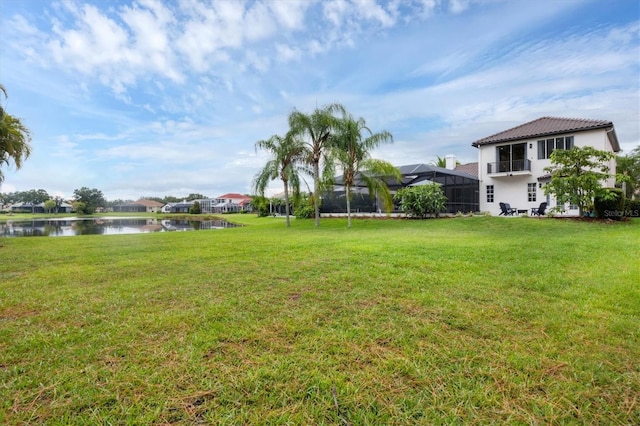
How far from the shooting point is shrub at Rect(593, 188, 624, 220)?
14.5m

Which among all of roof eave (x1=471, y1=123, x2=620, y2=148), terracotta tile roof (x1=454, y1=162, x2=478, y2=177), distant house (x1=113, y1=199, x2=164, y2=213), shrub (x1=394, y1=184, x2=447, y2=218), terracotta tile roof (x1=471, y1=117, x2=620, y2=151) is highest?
terracotta tile roof (x1=471, y1=117, x2=620, y2=151)

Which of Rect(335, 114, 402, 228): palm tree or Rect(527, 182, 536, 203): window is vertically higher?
Rect(335, 114, 402, 228): palm tree

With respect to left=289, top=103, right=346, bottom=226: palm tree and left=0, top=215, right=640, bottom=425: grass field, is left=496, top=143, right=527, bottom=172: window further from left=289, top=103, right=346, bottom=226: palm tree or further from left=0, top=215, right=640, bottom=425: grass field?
left=0, top=215, right=640, bottom=425: grass field

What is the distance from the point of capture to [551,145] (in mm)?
20312

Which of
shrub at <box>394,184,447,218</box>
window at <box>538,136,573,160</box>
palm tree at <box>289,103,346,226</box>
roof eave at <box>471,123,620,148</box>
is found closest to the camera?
palm tree at <box>289,103,346,226</box>

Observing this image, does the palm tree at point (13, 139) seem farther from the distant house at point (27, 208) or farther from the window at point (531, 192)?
the distant house at point (27, 208)

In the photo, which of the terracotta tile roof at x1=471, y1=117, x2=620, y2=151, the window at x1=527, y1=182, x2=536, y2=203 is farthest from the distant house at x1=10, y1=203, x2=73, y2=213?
the window at x1=527, y1=182, x2=536, y2=203

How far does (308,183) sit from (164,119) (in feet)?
28.8

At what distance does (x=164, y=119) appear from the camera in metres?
17.8

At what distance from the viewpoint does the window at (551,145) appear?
19720mm

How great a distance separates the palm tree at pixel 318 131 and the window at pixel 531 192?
1381 centimetres

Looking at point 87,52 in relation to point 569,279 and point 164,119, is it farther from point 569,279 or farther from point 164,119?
point 569,279

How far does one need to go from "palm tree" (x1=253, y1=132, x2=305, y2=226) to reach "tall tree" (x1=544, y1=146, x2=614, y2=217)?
12882 mm

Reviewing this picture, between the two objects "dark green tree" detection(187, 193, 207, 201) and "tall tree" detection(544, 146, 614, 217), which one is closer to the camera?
"tall tree" detection(544, 146, 614, 217)
